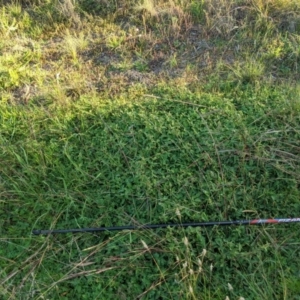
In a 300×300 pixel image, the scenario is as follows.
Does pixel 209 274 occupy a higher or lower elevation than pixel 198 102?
lower

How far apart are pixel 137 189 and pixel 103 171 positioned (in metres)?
0.29

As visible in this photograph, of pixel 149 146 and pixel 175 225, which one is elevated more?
pixel 149 146

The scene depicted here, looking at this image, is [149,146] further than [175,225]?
Yes

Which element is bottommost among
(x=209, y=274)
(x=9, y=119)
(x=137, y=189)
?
(x=209, y=274)

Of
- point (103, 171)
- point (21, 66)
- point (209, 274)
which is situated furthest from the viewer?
point (21, 66)

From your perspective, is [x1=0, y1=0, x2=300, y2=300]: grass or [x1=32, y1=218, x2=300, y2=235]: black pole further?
[x1=32, y1=218, x2=300, y2=235]: black pole

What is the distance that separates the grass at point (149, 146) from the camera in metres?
2.41

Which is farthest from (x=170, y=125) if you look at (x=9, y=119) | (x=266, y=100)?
(x=9, y=119)

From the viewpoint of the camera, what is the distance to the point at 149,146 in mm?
2959

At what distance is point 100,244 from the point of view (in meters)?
2.52

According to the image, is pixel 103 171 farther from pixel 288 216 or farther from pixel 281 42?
pixel 281 42

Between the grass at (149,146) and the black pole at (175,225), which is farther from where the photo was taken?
the black pole at (175,225)

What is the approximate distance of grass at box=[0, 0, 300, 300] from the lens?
7.89 ft

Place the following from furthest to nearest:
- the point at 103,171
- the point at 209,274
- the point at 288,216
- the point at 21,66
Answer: the point at 21,66 < the point at 103,171 < the point at 288,216 < the point at 209,274
